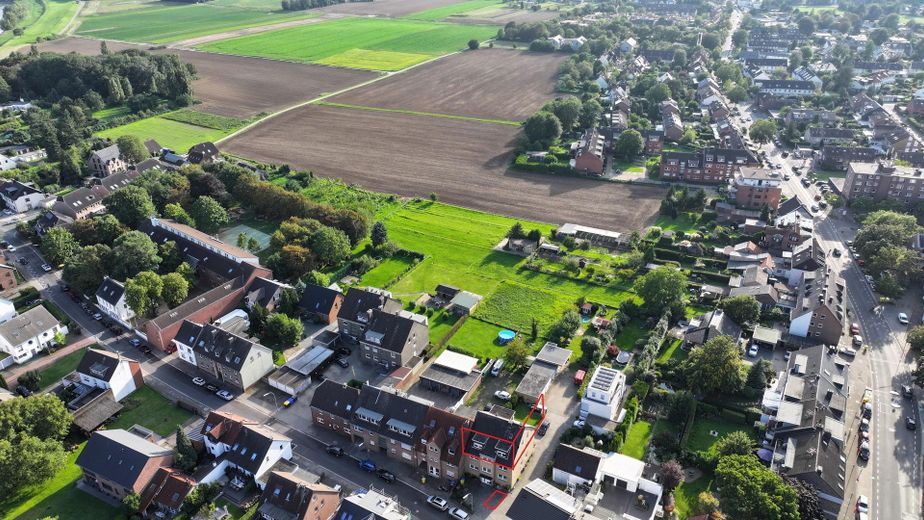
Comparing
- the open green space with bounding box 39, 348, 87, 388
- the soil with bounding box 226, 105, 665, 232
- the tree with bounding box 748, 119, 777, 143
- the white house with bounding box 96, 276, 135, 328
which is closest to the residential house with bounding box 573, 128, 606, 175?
the soil with bounding box 226, 105, 665, 232

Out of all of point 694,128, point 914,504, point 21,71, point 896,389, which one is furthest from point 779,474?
point 21,71

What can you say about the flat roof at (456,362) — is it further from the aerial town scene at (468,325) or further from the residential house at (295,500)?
the residential house at (295,500)

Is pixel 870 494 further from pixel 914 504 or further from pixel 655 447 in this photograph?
pixel 655 447

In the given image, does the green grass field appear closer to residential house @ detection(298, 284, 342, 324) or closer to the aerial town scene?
the aerial town scene

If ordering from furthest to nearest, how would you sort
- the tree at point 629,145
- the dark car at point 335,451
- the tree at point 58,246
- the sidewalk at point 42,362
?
the tree at point 629,145
the tree at point 58,246
the sidewalk at point 42,362
the dark car at point 335,451

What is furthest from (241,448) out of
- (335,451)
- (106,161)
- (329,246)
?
(106,161)

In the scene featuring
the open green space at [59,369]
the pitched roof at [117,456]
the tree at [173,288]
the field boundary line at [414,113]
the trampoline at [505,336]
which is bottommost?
the open green space at [59,369]

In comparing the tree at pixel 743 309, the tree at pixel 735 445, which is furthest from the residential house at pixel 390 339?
the tree at pixel 743 309

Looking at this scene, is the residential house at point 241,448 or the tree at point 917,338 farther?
the tree at point 917,338
